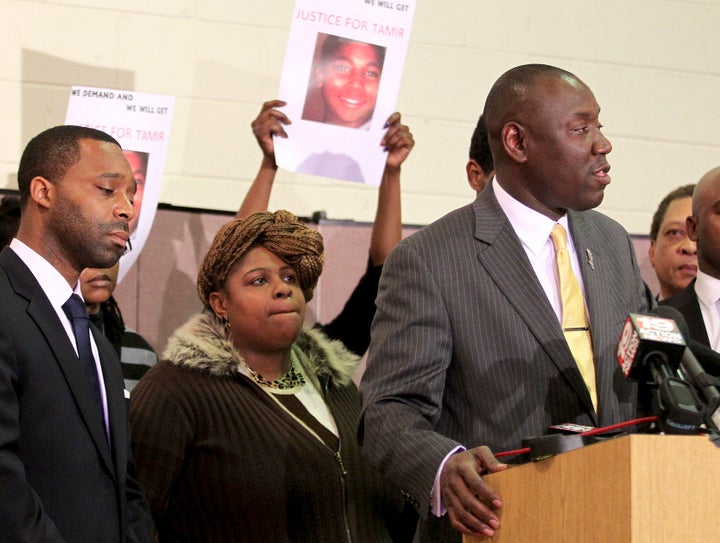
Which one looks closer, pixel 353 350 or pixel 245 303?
pixel 245 303

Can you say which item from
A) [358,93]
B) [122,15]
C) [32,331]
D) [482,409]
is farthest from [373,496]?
[122,15]

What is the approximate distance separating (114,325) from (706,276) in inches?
59.7

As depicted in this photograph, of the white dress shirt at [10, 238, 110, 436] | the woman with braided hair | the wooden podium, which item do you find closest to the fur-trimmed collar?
the woman with braided hair

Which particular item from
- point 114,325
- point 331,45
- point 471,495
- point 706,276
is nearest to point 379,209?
point 331,45

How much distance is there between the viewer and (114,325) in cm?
303

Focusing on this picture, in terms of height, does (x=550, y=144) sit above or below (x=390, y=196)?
above

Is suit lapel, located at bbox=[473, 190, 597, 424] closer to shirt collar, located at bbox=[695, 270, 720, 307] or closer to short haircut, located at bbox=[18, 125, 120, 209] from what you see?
shirt collar, located at bbox=[695, 270, 720, 307]

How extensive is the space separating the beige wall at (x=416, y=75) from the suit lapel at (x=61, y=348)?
1613 millimetres

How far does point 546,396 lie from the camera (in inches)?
73.9

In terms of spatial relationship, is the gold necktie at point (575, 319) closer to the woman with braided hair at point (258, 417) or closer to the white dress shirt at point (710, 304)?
the white dress shirt at point (710, 304)

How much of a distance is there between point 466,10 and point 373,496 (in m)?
2.10

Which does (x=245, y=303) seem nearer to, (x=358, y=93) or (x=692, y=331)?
(x=358, y=93)

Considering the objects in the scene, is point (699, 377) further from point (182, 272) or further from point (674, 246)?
point (182, 272)

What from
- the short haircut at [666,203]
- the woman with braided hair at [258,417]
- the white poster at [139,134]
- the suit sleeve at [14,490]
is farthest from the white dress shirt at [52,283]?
the short haircut at [666,203]
